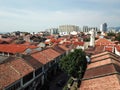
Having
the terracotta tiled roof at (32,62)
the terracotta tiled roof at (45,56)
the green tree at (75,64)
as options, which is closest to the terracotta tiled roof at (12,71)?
the terracotta tiled roof at (32,62)

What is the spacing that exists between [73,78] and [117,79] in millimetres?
18366

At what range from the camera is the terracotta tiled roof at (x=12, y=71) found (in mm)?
31320

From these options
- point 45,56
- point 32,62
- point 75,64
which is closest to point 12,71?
point 32,62

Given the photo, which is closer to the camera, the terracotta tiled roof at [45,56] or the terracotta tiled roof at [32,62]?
the terracotta tiled roof at [32,62]

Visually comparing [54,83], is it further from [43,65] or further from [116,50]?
[116,50]

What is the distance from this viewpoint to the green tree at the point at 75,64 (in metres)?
43.1

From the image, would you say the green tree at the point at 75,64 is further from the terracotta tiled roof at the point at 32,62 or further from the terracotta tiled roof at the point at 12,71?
the terracotta tiled roof at the point at 12,71

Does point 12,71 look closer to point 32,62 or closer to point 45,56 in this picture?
point 32,62

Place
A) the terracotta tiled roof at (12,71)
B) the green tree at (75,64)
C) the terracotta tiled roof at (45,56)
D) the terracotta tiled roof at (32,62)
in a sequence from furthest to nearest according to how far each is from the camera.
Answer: the terracotta tiled roof at (45,56) < the green tree at (75,64) < the terracotta tiled roof at (32,62) < the terracotta tiled roof at (12,71)

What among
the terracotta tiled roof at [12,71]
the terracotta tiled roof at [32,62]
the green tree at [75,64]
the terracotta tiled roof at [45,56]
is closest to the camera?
the terracotta tiled roof at [12,71]

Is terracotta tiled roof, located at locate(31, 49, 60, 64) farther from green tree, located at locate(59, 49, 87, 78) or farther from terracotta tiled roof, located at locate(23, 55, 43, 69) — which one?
green tree, located at locate(59, 49, 87, 78)

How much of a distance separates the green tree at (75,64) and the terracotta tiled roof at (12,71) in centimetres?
892

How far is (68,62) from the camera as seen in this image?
145ft

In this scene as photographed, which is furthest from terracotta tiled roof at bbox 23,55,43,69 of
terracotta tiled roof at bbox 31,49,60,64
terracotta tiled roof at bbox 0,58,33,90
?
terracotta tiled roof at bbox 31,49,60,64
